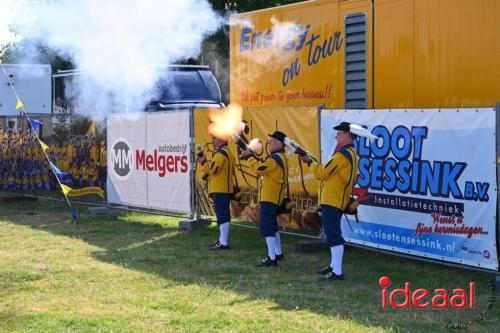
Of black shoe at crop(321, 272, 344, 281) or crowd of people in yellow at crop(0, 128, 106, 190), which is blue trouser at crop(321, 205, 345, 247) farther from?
crowd of people in yellow at crop(0, 128, 106, 190)

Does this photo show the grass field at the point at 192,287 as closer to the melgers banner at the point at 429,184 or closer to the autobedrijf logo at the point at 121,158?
the melgers banner at the point at 429,184

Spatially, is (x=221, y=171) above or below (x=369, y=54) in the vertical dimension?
below

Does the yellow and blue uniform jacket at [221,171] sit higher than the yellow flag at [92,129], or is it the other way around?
the yellow flag at [92,129]

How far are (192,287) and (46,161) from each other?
9.38 meters

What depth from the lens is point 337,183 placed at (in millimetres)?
8852

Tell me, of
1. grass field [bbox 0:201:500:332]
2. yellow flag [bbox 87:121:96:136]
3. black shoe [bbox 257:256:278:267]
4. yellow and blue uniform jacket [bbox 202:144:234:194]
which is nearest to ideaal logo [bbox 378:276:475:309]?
grass field [bbox 0:201:500:332]

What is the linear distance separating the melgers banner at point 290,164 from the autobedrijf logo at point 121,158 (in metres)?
2.35

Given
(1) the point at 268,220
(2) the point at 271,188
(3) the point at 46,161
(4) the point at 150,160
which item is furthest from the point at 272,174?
(3) the point at 46,161

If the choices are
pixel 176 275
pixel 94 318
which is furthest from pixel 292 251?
pixel 94 318

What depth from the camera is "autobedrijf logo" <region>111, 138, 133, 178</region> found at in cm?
1449

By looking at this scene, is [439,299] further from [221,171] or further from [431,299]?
[221,171]

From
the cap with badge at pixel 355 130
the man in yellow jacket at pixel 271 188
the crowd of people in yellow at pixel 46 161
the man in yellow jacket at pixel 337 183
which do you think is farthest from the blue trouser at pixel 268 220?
the crowd of people in yellow at pixel 46 161

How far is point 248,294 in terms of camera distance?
820 cm

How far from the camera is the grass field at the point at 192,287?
7008 mm
